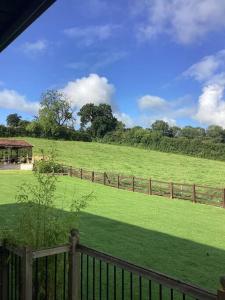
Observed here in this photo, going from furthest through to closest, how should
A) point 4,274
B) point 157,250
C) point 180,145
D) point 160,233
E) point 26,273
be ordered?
1. point 180,145
2. point 160,233
3. point 157,250
4. point 4,274
5. point 26,273

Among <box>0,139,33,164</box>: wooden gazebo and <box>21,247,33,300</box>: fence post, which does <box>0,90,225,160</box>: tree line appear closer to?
<box>0,139,33,164</box>: wooden gazebo

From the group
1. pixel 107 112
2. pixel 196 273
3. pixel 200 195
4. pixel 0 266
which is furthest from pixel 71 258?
pixel 107 112

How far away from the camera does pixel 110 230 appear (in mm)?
11844

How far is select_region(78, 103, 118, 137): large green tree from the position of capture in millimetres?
101488

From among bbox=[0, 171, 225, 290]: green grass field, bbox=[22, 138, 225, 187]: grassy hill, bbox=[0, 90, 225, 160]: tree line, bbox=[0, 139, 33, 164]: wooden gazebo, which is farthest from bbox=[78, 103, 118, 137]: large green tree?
bbox=[0, 171, 225, 290]: green grass field

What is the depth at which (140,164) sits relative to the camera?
50.1m

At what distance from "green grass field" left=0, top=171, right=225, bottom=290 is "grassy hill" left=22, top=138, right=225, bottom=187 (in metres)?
17.6

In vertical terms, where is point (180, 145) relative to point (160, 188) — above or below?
above

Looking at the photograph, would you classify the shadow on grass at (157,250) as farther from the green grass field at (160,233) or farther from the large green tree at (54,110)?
the large green tree at (54,110)

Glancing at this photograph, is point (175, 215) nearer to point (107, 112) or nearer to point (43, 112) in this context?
point (43, 112)

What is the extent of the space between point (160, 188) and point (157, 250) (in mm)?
14369

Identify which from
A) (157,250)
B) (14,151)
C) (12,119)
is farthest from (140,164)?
(12,119)

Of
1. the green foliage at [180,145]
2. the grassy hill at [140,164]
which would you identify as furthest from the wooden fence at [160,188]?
the green foliage at [180,145]

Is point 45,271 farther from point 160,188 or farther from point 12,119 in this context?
point 12,119
